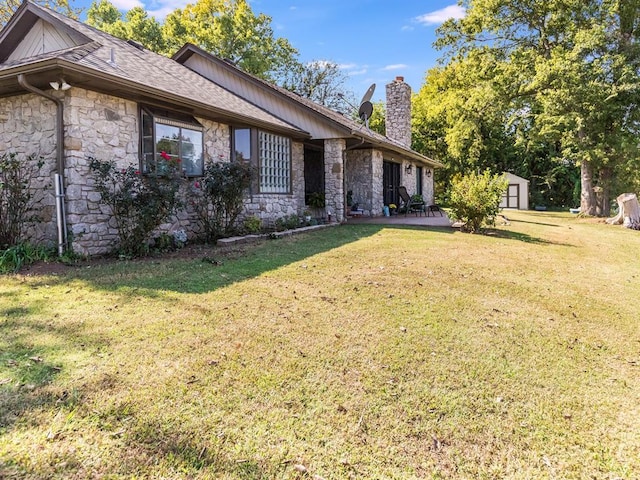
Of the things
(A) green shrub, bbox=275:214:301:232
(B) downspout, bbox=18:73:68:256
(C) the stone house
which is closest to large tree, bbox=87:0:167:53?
(C) the stone house

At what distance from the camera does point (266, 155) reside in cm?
1097

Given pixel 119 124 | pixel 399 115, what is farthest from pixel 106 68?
pixel 399 115

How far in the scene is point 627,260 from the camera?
26.0 ft

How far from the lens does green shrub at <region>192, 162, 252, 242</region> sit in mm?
8120

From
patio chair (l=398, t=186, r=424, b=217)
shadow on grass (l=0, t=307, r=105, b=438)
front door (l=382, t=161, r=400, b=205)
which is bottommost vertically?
shadow on grass (l=0, t=307, r=105, b=438)

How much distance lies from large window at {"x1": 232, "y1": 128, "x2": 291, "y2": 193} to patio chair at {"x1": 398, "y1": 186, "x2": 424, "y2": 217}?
611 centimetres

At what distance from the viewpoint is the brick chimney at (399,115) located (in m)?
18.8

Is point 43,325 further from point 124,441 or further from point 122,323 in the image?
point 124,441

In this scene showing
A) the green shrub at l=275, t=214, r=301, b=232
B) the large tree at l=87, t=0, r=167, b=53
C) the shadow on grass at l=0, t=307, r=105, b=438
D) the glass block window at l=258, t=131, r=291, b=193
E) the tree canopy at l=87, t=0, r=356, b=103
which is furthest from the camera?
the tree canopy at l=87, t=0, r=356, b=103

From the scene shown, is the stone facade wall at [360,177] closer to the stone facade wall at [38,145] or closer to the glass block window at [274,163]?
the glass block window at [274,163]

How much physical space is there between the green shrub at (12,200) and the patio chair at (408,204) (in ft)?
41.2

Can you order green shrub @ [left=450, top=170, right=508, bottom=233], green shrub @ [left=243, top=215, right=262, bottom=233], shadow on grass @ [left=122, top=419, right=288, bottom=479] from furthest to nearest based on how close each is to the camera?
green shrub @ [left=450, top=170, right=508, bottom=233]
green shrub @ [left=243, top=215, right=262, bottom=233]
shadow on grass @ [left=122, top=419, right=288, bottom=479]

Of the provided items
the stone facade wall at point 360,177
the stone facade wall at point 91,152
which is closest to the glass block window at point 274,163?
the stone facade wall at point 360,177

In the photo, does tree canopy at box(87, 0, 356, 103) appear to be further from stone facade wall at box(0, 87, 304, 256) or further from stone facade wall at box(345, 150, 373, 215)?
stone facade wall at box(0, 87, 304, 256)
